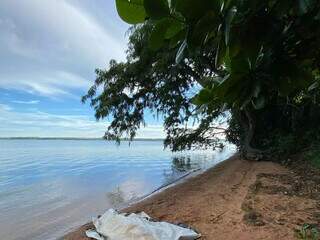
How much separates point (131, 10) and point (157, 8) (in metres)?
0.07

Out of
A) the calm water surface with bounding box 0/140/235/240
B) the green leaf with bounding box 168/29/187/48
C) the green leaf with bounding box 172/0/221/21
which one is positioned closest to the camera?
the green leaf with bounding box 172/0/221/21

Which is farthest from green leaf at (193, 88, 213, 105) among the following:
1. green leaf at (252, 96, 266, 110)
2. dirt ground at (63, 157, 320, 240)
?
dirt ground at (63, 157, 320, 240)

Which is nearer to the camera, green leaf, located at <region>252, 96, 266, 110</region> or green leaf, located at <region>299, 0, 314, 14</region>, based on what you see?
green leaf, located at <region>299, 0, 314, 14</region>

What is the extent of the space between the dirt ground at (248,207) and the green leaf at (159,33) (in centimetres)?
452

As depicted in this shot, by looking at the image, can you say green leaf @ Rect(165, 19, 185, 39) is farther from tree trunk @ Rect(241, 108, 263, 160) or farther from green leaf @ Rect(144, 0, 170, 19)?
tree trunk @ Rect(241, 108, 263, 160)

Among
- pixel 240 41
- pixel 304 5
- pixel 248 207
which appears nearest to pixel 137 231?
pixel 248 207

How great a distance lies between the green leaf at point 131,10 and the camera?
91 centimetres

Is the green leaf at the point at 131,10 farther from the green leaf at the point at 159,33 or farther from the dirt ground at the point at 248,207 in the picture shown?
the dirt ground at the point at 248,207

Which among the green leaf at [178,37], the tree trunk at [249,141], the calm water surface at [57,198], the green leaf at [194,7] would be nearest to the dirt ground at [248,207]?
the calm water surface at [57,198]

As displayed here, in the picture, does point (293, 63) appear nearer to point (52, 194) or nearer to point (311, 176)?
point (311, 176)

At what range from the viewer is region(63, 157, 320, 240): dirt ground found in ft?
17.5

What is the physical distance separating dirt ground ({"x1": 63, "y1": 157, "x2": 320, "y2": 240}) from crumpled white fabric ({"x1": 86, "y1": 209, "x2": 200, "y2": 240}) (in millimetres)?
288

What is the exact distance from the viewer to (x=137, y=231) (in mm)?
5316

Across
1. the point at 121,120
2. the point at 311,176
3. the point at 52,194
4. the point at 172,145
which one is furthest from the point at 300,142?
the point at 52,194
